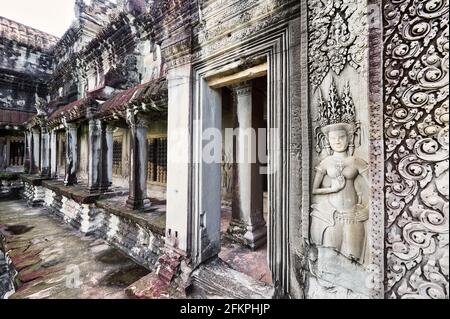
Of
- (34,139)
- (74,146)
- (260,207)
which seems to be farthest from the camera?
(34,139)

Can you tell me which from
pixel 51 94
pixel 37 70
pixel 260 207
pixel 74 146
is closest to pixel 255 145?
pixel 260 207

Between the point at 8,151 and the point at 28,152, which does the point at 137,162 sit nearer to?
the point at 28,152

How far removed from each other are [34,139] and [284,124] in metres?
11.9

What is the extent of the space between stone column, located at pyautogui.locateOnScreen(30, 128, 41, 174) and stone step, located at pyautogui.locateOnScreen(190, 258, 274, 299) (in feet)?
35.3

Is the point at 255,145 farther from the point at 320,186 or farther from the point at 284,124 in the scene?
the point at 320,186

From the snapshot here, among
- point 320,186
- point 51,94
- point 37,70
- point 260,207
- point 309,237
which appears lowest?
point 260,207

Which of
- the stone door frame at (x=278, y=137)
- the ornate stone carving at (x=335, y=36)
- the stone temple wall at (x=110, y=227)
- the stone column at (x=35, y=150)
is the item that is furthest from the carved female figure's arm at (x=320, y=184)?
the stone column at (x=35, y=150)

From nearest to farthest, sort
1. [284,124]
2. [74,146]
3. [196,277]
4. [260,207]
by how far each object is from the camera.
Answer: [284,124] < [196,277] < [260,207] < [74,146]

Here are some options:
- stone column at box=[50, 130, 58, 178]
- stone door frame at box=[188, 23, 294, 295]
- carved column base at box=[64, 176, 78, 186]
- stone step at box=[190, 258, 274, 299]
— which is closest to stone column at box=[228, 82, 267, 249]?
stone step at box=[190, 258, 274, 299]

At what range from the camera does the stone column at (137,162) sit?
4367 mm

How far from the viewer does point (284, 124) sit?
1.88 metres

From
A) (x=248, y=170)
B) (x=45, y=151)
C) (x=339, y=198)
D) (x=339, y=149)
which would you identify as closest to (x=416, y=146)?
(x=339, y=149)

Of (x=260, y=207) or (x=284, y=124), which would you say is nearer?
(x=284, y=124)
